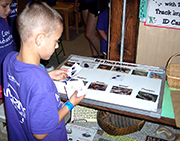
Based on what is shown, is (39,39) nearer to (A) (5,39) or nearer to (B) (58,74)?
(B) (58,74)

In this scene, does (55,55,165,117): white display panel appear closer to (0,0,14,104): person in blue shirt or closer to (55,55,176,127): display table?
(55,55,176,127): display table

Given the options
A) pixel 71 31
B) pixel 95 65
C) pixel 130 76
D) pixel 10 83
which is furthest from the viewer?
pixel 71 31

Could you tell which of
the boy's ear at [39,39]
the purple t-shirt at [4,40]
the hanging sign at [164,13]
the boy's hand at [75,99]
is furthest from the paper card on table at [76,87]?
the purple t-shirt at [4,40]

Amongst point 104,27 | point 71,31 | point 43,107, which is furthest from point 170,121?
point 71,31

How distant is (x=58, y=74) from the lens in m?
1.37

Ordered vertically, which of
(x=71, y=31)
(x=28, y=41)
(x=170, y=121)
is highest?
(x=28, y=41)

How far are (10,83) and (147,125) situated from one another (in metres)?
1.08

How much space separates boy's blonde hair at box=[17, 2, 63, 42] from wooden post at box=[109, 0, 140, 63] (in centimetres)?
69

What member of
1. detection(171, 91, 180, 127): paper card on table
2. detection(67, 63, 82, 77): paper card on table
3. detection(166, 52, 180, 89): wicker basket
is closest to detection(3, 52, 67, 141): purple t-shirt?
detection(67, 63, 82, 77): paper card on table

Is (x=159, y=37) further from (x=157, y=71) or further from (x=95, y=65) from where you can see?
(x=95, y=65)

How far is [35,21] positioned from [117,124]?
0.95m

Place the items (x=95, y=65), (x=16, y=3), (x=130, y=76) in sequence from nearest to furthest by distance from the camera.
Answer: (x=130, y=76)
(x=95, y=65)
(x=16, y=3)

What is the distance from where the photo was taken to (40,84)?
2.79 ft

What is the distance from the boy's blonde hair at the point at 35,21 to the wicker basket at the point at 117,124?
2.62 feet
